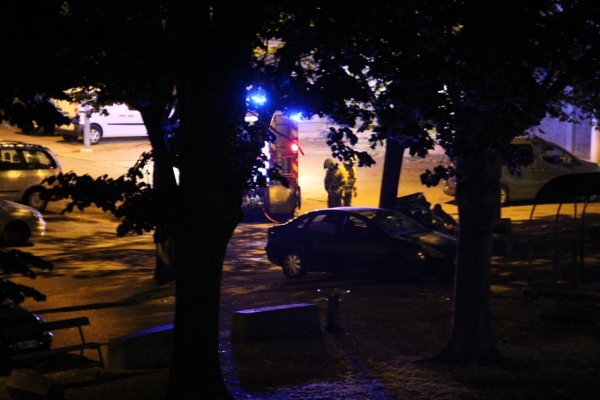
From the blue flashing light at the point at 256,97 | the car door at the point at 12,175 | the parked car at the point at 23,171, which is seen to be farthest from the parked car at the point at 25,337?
the car door at the point at 12,175

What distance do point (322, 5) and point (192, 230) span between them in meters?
2.60

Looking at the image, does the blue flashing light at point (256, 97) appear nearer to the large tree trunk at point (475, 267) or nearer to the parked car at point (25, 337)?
the large tree trunk at point (475, 267)

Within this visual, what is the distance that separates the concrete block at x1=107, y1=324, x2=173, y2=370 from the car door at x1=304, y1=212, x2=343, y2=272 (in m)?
6.28

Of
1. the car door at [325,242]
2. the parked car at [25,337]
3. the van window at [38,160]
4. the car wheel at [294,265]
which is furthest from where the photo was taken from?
the van window at [38,160]

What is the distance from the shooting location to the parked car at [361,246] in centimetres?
1694

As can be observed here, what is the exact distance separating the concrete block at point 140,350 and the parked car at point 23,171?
14234 mm

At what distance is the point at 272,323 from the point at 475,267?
3.08m

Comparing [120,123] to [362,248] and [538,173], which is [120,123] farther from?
[362,248]

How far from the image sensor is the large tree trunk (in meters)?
11.1

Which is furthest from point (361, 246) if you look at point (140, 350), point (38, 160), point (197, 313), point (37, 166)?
point (38, 160)

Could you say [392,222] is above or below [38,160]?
below

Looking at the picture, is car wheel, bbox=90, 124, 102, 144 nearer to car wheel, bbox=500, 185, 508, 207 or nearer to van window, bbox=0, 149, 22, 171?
van window, bbox=0, 149, 22, 171

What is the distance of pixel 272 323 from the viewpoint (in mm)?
12812

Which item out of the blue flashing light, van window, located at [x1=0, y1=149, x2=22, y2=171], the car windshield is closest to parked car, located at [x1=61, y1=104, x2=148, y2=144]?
van window, located at [x1=0, y1=149, x2=22, y2=171]
